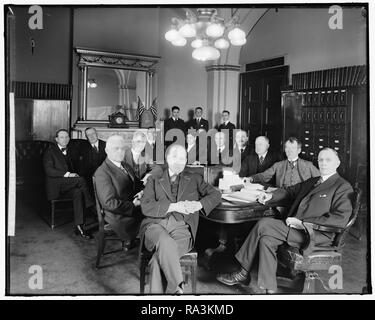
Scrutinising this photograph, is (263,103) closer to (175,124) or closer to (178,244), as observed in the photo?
(175,124)

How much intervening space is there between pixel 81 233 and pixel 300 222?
8.84ft

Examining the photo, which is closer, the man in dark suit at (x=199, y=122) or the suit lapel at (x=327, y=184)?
the suit lapel at (x=327, y=184)

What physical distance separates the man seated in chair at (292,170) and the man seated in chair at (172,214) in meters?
1.19

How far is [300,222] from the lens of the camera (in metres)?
3.16

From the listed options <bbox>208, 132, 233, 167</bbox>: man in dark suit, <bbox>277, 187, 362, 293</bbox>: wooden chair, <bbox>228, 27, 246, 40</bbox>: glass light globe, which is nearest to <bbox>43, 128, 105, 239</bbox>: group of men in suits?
<bbox>208, 132, 233, 167</bbox>: man in dark suit

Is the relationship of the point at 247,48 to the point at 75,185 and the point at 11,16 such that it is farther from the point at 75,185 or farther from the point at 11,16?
the point at 11,16

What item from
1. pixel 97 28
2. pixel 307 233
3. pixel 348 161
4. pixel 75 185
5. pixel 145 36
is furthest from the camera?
pixel 145 36

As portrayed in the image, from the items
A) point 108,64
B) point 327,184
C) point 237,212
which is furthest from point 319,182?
point 108,64

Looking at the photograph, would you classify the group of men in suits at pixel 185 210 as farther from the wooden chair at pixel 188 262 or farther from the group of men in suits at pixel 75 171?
the group of men in suits at pixel 75 171

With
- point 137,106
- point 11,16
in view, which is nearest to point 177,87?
point 137,106

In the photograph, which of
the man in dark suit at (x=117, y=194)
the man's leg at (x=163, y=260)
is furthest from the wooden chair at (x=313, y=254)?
the man in dark suit at (x=117, y=194)

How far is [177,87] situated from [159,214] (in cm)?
658

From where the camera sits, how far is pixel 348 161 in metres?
5.97

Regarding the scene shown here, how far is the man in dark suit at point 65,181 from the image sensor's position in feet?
15.5
